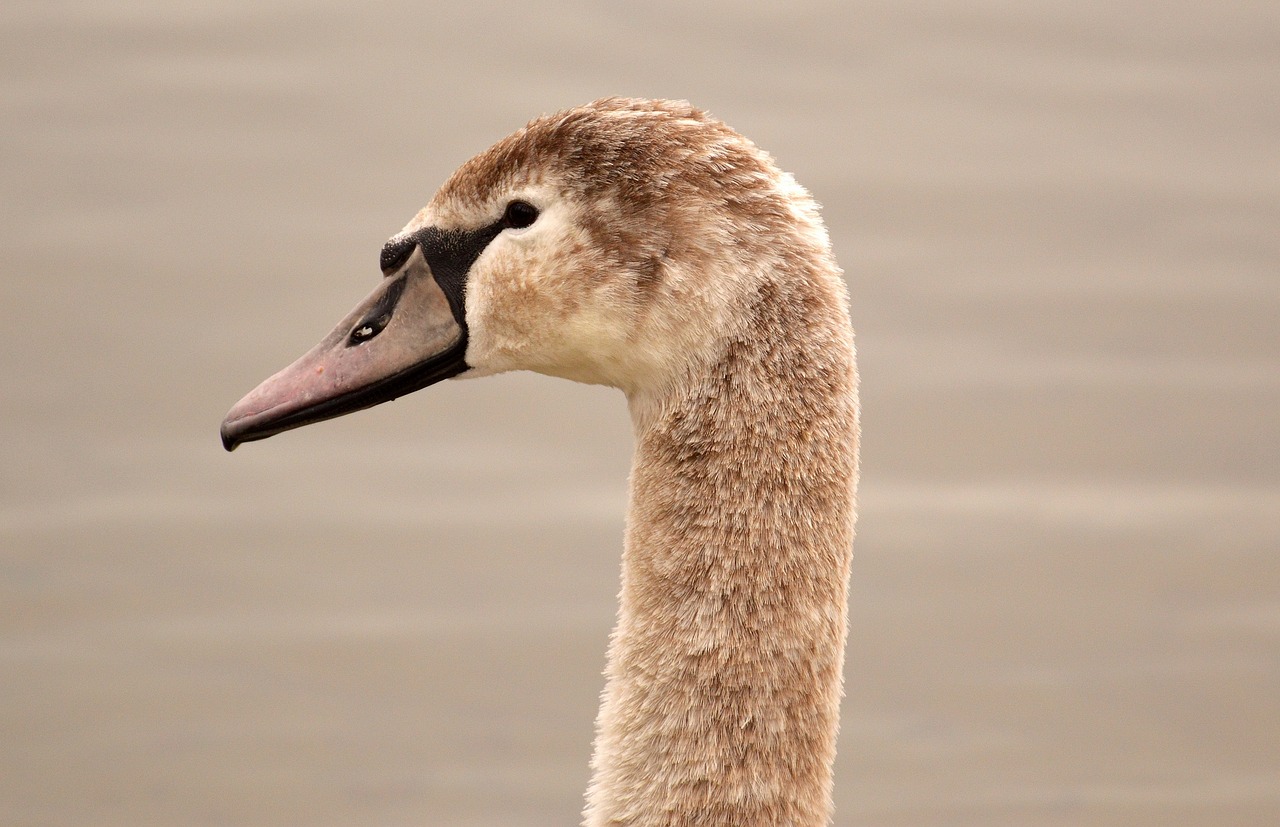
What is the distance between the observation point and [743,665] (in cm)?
271

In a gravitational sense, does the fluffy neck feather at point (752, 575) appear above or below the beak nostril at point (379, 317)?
below

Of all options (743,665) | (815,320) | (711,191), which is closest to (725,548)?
(743,665)

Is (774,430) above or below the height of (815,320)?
below

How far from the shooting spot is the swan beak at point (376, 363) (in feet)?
9.71

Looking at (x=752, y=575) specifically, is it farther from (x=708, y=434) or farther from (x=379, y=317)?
(x=379, y=317)

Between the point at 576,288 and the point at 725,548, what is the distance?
0.50m

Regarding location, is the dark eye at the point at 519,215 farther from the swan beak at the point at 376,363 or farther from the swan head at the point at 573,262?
the swan beak at the point at 376,363

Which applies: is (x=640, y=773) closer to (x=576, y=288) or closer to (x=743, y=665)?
(x=743, y=665)

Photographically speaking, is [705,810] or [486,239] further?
[486,239]

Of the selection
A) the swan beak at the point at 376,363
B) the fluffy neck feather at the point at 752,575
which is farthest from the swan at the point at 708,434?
the swan beak at the point at 376,363

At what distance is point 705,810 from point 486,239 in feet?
3.32

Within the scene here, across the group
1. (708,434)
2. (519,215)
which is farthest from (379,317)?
(708,434)

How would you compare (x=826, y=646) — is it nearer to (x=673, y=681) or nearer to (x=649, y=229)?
(x=673, y=681)

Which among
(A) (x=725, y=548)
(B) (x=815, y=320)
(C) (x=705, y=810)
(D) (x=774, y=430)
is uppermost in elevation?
(B) (x=815, y=320)
